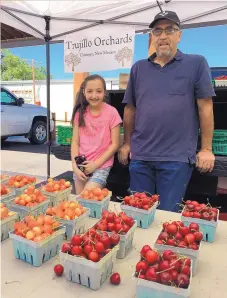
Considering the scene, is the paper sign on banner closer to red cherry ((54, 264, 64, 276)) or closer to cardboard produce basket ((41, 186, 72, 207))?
cardboard produce basket ((41, 186, 72, 207))

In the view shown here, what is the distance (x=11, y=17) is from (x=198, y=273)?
397 cm

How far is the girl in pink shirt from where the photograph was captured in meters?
2.77

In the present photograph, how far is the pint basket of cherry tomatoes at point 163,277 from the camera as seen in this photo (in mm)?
1028

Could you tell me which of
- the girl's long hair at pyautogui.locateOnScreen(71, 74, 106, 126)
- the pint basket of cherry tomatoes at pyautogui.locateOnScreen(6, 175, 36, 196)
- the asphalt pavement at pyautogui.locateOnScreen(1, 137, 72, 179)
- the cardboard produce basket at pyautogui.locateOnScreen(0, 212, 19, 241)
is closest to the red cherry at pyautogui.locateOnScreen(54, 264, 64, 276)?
the cardboard produce basket at pyautogui.locateOnScreen(0, 212, 19, 241)

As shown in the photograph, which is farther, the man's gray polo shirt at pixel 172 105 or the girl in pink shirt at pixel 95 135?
the girl in pink shirt at pixel 95 135

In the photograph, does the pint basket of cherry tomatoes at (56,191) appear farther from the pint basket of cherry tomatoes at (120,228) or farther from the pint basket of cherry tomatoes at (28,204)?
the pint basket of cherry tomatoes at (120,228)

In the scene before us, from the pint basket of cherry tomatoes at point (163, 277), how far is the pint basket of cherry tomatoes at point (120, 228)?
284 mm

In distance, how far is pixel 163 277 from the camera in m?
1.04

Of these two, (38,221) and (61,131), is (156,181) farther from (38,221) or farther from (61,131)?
(61,131)

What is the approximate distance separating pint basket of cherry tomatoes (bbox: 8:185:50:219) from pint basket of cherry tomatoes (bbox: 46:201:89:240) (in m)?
0.15

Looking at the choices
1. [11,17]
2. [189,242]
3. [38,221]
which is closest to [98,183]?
[38,221]

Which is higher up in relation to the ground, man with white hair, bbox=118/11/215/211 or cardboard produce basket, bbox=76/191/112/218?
man with white hair, bbox=118/11/215/211

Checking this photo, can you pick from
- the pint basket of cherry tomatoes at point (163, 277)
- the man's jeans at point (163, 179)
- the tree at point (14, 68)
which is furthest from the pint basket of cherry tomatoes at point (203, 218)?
the tree at point (14, 68)

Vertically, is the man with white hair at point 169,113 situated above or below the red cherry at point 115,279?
above
